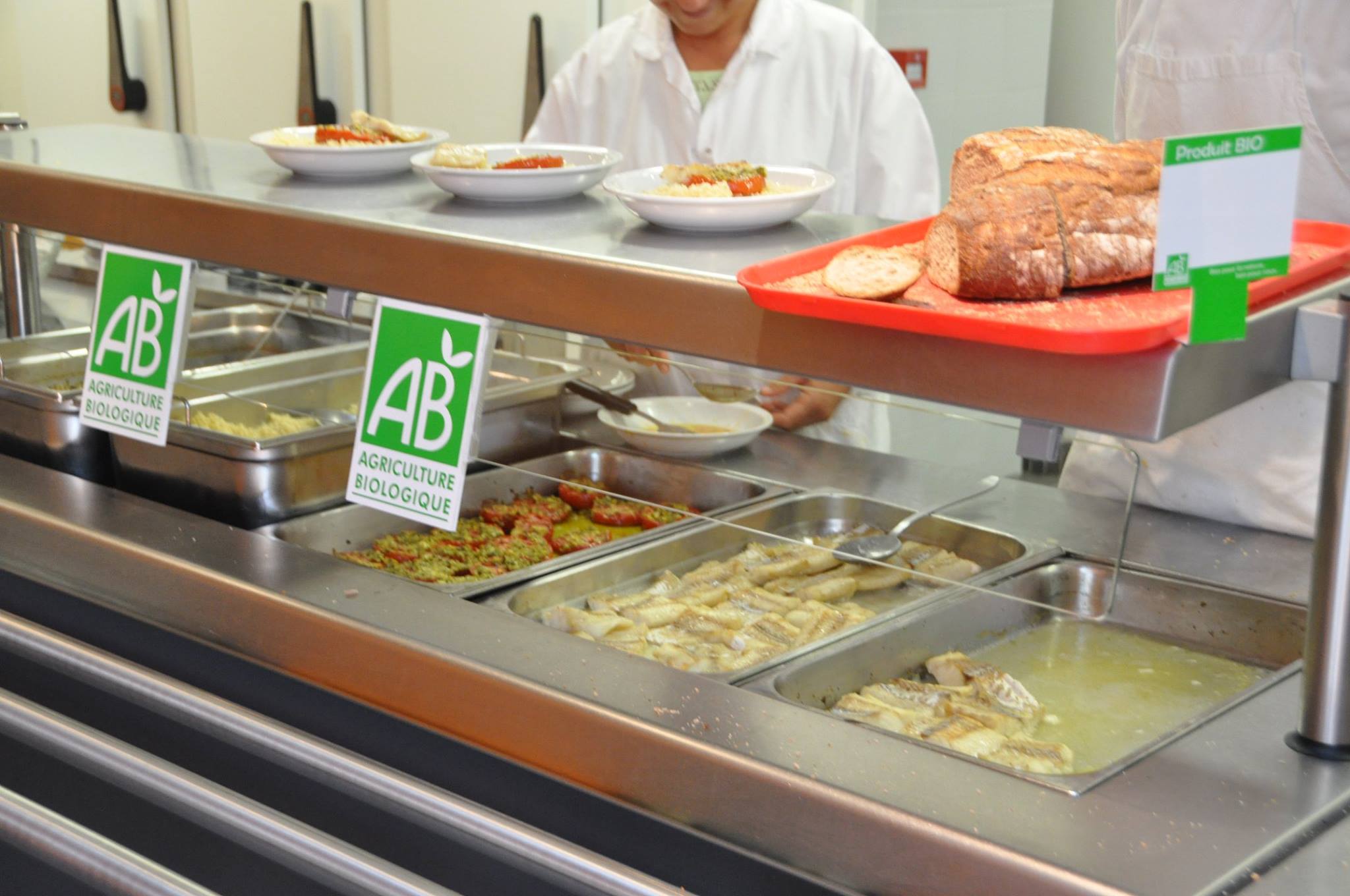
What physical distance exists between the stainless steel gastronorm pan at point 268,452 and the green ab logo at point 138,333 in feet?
0.32

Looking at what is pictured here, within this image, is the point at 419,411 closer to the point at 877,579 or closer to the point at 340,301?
the point at 340,301

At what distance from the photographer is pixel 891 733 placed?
110 centimetres

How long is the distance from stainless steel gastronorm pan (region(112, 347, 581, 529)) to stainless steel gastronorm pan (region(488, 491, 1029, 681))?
22cm

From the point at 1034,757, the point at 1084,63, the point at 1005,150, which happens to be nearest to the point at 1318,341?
the point at 1005,150

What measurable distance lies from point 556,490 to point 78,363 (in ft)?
2.63

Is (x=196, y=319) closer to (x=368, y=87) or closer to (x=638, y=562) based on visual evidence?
(x=638, y=562)

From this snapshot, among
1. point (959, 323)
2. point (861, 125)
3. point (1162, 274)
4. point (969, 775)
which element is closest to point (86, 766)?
point (969, 775)

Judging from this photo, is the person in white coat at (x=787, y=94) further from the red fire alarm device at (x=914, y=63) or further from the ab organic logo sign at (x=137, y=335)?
the ab organic logo sign at (x=137, y=335)

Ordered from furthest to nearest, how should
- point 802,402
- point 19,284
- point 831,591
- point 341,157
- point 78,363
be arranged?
1. point 19,284
2. point 78,363
3. point 341,157
4. point 831,591
5. point 802,402

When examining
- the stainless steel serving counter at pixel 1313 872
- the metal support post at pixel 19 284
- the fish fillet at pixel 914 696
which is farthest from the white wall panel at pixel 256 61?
the stainless steel serving counter at pixel 1313 872

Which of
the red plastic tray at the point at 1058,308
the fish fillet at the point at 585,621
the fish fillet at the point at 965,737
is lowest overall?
the fish fillet at the point at 585,621

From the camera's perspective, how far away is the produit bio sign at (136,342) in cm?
160

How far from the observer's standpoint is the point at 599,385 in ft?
5.00

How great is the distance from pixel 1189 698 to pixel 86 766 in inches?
40.1
